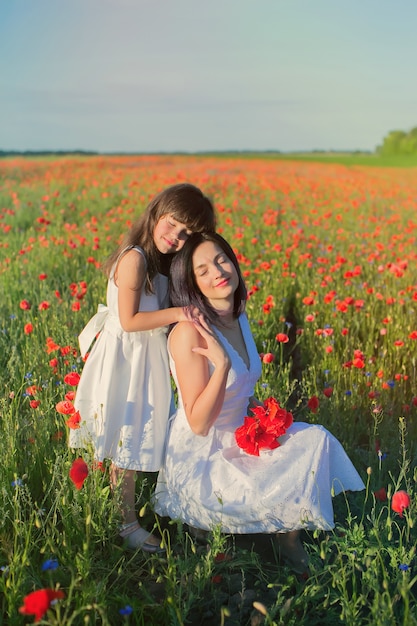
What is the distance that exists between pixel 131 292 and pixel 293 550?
119 centimetres

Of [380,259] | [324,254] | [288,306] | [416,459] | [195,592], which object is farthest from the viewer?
[324,254]

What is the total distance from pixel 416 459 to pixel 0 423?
6.78 feet

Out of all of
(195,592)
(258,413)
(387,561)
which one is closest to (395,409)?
(387,561)

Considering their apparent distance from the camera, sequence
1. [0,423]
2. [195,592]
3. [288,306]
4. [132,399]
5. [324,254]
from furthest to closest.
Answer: [324,254]
[288,306]
[0,423]
[132,399]
[195,592]

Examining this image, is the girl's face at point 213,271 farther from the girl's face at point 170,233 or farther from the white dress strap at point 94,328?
the white dress strap at point 94,328

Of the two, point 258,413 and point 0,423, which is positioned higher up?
point 258,413

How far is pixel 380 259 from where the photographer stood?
6699mm

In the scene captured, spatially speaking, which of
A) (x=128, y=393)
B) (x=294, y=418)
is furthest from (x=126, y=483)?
(x=294, y=418)

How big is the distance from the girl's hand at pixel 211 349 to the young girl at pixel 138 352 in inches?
5.8

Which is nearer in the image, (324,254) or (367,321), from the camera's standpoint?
(367,321)

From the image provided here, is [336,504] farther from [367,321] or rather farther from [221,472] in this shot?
[367,321]

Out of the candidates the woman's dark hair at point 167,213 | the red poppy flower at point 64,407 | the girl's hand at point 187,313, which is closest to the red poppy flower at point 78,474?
the red poppy flower at point 64,407

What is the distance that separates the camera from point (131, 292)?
2.95 meters

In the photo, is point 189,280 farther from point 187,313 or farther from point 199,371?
point 199,371
